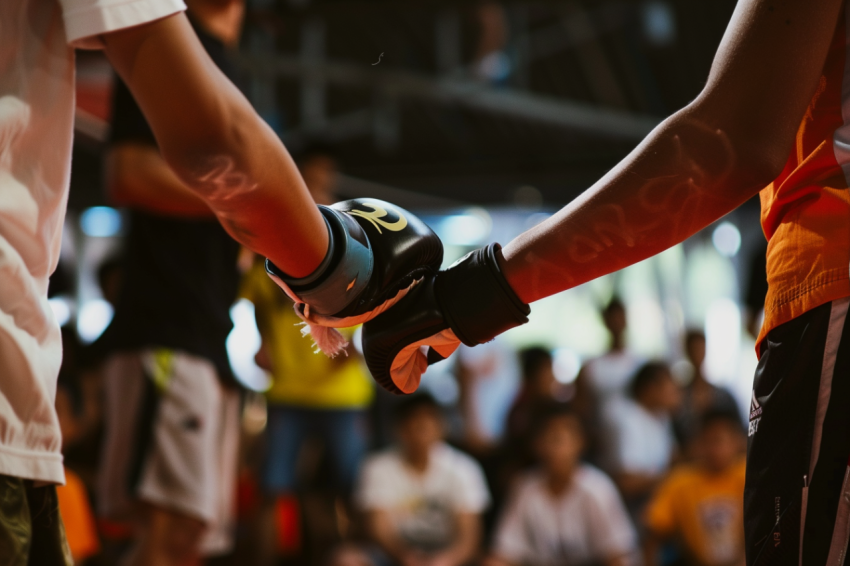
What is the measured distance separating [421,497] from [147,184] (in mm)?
3052

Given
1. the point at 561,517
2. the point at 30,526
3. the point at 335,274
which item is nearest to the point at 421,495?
the point at 561,517

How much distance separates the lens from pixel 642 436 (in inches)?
228

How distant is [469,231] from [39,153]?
10.1 m

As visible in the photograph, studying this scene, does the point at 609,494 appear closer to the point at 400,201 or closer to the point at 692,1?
the point at 692,1

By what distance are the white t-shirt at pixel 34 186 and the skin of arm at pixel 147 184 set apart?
3.79ft

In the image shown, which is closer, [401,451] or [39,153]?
[39,153]

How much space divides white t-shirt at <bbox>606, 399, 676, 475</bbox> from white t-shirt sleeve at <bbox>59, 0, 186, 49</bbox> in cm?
516

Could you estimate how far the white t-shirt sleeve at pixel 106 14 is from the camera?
3.13ft

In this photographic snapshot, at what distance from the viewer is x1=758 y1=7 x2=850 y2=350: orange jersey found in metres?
1.04

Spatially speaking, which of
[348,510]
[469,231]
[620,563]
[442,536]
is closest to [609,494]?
[620,563]

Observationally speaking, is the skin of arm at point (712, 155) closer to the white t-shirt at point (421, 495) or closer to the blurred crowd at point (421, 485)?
the blurred crowd at point (421, 485)

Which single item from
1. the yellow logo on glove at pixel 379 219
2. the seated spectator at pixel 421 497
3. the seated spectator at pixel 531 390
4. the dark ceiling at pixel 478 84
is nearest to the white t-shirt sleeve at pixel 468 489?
the seated spectator at pixel 421 497

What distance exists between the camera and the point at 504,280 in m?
1.23

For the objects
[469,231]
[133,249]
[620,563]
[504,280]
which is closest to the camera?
[504,280]
